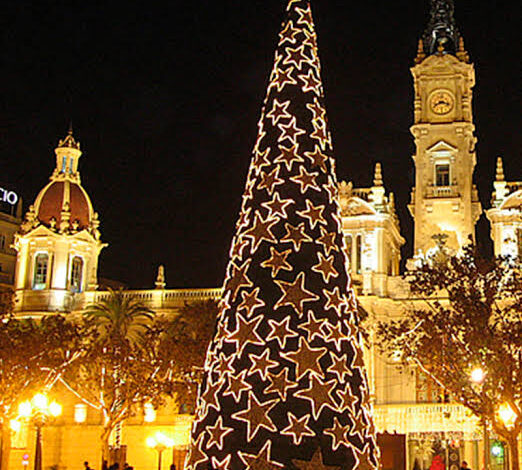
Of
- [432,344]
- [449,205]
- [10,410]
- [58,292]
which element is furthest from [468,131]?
[10,410]

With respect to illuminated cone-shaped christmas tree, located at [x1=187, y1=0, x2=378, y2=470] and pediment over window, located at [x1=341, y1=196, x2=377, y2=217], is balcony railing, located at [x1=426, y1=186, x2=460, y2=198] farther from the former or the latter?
illuminated cone-shaped christmas tree, located at [x1=187, y1=0, x2=378, y2=470]

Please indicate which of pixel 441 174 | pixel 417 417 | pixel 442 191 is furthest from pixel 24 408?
pixel 441 174

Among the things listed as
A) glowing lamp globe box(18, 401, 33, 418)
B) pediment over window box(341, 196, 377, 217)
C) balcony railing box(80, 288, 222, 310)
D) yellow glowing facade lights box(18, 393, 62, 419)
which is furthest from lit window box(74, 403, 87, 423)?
pediment over window box(341, 196, 377, 217)

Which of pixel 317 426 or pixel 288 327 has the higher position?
pixel 288 327

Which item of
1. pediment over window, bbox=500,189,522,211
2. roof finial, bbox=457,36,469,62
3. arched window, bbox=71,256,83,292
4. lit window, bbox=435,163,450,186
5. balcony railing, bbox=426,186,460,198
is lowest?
arched window, bbox=71,256,83,292

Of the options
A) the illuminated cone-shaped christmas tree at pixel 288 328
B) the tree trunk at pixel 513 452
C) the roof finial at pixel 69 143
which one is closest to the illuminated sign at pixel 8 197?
the roof finial at pixel 69 143

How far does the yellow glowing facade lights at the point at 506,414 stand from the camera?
27972 millimetres

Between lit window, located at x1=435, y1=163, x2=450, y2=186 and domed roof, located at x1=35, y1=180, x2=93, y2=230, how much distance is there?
21.3 meters

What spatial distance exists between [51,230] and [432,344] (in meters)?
29.0

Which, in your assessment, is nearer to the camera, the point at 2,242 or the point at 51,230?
the point at 51,230

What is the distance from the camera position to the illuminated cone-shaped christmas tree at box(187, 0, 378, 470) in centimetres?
1192

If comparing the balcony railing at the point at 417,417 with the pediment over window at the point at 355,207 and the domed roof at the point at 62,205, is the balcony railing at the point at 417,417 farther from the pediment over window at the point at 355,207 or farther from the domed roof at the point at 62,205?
the domed roof at the point at 62,205

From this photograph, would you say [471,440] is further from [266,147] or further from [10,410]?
[266,147]

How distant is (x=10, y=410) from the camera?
32.6m
